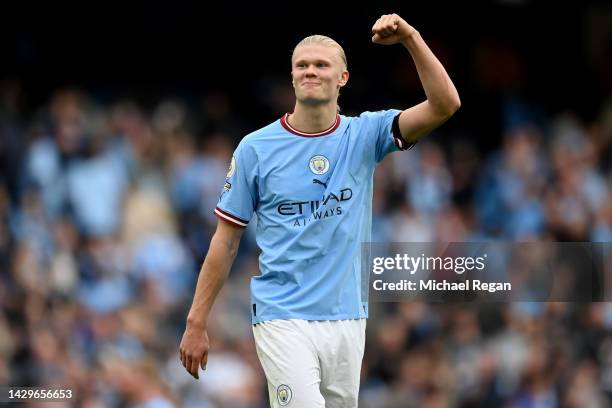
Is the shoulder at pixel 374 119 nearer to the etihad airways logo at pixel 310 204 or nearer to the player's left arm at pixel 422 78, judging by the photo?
the player's left arm at pixel 422 78

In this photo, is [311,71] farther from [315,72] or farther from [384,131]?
[384,131]

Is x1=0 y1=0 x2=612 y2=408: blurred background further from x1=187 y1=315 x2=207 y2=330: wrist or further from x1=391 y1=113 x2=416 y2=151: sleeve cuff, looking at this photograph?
x1=391 y1=113 x2=416 y2=151: sleeve cuff

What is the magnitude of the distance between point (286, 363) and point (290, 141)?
1.08 m

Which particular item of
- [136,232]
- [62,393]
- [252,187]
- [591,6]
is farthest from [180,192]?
[252,187]

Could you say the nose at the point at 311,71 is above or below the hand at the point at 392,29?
below

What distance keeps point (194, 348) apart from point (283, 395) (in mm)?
492

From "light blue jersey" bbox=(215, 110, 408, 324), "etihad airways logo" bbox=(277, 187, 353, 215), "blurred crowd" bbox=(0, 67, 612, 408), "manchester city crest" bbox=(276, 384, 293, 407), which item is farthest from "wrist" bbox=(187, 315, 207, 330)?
"blurred crowd" bbox=(0, 67, 612, 408)

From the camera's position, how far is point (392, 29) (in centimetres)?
550

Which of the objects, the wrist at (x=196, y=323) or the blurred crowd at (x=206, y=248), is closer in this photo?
the wrist at (x=196, y=323)

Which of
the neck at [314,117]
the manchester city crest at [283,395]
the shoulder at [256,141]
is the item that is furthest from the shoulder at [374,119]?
the manchester city crest at [283,395]

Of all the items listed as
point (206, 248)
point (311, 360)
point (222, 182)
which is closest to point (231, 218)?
point (311, 360)

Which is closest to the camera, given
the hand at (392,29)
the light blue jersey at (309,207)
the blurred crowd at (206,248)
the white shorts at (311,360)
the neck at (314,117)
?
the hand at (392,29)

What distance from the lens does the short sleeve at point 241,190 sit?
5906 mm

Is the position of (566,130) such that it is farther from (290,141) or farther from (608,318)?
(290,141)
